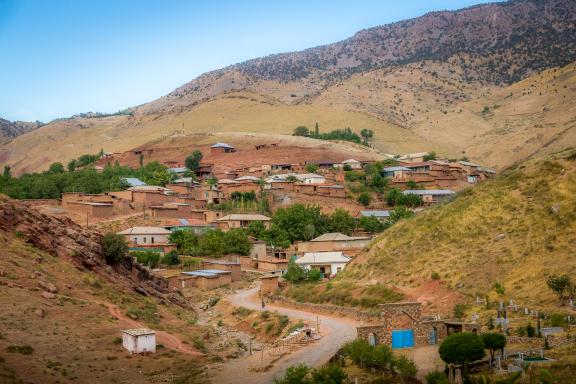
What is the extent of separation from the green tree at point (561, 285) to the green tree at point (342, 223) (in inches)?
1223

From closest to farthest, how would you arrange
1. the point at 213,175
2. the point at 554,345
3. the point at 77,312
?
the point at 554,345 < the point at 77,312 < the point at 213,175

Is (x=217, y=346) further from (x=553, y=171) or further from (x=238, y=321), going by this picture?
(x=553, y=171)

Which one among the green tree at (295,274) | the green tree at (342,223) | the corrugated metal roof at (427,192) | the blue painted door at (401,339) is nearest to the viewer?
the blue painted door at (401,339)

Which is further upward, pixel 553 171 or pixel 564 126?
pixel 564 126

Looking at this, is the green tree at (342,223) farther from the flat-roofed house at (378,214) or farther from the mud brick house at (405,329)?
the mud brick house at (405,329)

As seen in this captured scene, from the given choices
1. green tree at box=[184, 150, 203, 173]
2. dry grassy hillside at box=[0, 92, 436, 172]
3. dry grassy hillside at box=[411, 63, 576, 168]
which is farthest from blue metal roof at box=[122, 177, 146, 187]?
dry grassy hillside at box=[0, 92, 436, 172]

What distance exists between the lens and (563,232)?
29.4 metres

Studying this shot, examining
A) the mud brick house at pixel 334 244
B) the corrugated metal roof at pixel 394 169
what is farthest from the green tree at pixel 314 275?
the corrugated metal roof at pixel 394 169

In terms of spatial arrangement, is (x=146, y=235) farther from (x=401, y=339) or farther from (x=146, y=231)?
(x=401, y=339)

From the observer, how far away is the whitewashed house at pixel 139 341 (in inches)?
925

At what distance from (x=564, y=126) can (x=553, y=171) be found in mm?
63925

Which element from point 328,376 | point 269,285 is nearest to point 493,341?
point 328,376

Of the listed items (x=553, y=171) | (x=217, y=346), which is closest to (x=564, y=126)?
(x=553, y=171)

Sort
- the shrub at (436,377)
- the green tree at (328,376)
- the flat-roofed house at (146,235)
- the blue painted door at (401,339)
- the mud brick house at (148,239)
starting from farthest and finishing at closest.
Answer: the flat-roofed house at (146,235), the mud brick house at (148,239), the blue painted door at (401,339), the green tree at (328,376), the shrub at (436,377)
